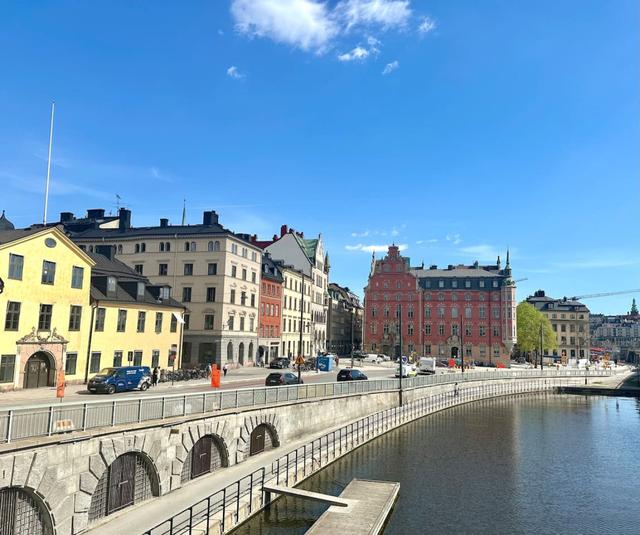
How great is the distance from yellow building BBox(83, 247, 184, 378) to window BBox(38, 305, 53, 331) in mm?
4093

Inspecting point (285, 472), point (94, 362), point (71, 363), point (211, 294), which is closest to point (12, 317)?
point (71, 363)

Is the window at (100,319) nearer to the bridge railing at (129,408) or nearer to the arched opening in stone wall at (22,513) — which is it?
the bridge railing at (129,408)

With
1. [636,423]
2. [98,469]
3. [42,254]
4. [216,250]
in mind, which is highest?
[216,250]

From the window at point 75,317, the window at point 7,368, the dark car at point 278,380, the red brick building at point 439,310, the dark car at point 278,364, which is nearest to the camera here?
the window at point 7,368

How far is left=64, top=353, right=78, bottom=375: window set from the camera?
37287mm

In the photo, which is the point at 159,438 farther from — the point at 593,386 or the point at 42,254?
the point at 593,386

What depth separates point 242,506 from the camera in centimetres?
2005

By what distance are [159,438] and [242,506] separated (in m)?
4.27

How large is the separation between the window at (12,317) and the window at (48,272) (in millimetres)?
2800

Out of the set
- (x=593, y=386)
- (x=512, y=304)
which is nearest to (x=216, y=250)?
(x=593, y=386)

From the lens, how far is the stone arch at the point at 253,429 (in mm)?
25750

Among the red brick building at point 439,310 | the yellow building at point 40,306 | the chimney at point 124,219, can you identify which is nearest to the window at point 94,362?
the yellow building at point 40,306

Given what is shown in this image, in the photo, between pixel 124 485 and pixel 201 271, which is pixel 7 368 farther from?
pixel 201 271

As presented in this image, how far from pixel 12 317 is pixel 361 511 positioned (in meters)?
25.9
